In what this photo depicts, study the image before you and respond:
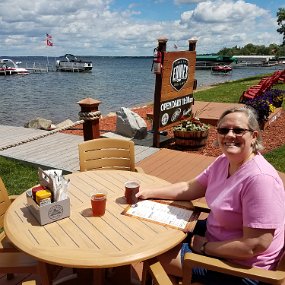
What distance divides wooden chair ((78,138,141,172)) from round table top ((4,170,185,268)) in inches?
45.2

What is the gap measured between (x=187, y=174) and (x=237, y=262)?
10.5 feet

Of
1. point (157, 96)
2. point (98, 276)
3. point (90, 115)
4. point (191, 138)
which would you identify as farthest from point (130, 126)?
point (98, 276)

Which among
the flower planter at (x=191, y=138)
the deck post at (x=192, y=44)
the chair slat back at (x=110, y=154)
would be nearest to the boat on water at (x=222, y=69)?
the deck post at (x=192, y=44)

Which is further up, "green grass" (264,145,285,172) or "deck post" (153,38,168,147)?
"deck post" (153,38,168,147)

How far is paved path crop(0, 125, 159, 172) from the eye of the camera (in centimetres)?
546

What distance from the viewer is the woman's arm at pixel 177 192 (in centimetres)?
244

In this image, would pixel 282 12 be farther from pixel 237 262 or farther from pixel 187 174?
pixel 237 262

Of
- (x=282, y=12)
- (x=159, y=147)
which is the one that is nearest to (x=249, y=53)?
(x=282, y=12)

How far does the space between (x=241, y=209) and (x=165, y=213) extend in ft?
1.85

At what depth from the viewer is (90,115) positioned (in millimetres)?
4973

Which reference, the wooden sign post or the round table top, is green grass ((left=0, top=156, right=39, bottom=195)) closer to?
the wooden sign post

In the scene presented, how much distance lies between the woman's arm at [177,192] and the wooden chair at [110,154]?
1137 millimetres

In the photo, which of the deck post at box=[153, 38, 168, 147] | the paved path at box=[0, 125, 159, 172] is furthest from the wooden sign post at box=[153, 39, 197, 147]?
the paved path at box=[0, 125, 159, 172]

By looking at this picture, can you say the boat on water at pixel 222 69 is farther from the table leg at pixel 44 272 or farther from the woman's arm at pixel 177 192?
the table leg at pixel 44 272
